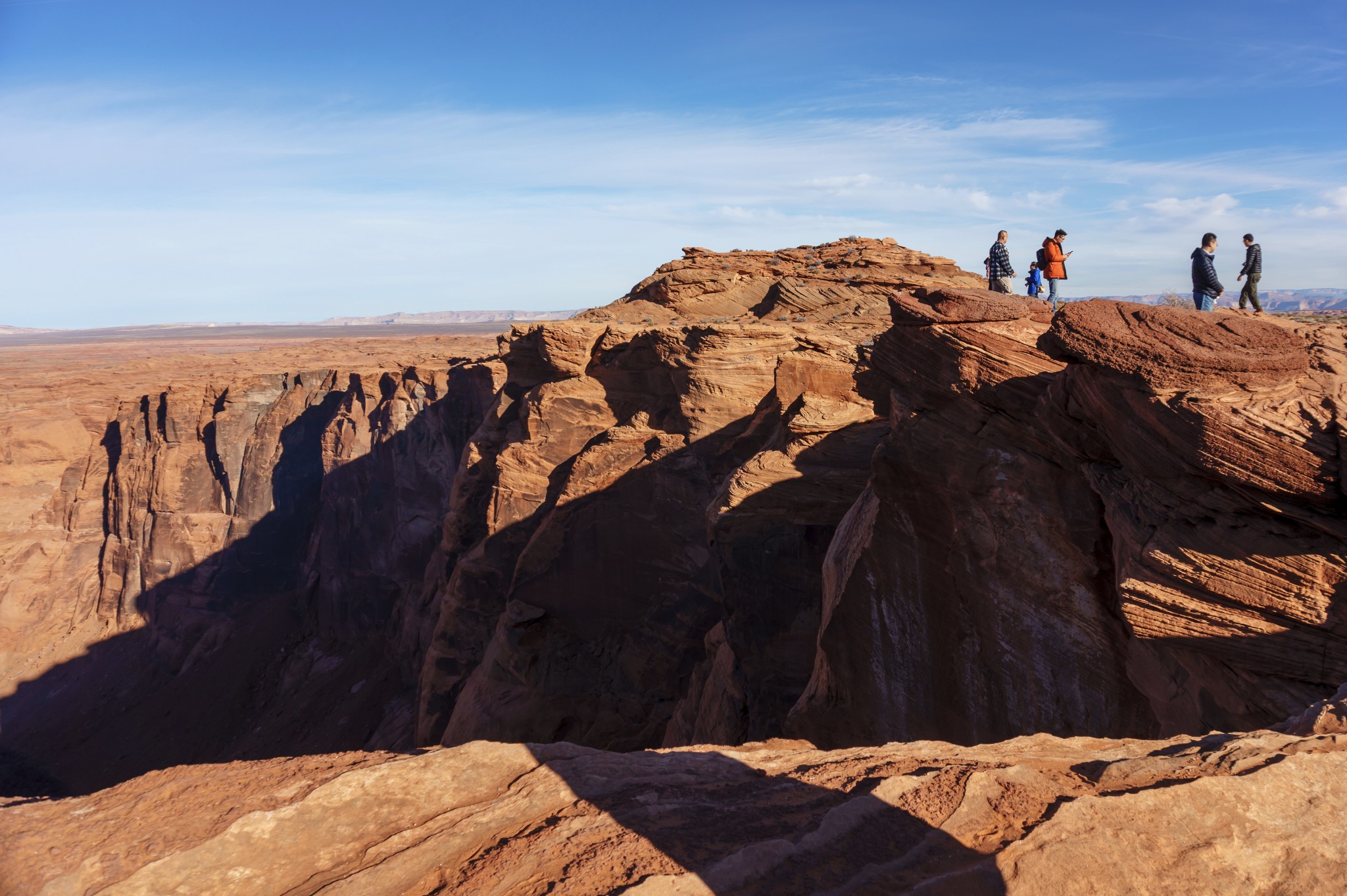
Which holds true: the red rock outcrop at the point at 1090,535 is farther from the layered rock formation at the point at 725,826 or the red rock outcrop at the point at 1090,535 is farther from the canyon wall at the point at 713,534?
the layered rock formation at the point at 725,826

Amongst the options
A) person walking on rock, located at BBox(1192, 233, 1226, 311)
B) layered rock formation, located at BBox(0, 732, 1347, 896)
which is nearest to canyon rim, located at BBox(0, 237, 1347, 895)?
layered rock formation, located at BBox(0, 732, 1347, 896)

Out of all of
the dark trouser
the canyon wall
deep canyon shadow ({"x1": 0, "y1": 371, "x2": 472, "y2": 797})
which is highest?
the dark trouser

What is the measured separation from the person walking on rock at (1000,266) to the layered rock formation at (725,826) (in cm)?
1083

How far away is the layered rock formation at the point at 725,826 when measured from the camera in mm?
4391

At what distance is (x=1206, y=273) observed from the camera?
1148 cm

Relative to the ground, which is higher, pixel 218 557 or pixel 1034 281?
pixel 1034 281

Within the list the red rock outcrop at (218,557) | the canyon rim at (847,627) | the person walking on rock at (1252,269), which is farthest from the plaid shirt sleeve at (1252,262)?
the red rock outcrop at (218,557)

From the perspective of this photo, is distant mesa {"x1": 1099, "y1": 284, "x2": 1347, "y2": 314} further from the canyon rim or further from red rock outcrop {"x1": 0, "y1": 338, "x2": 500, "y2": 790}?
red rock outcrop {"x1": 0, "y1": 338, "x2": 500, "y2": 790}

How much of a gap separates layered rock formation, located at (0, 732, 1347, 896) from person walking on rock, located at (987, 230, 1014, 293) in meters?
10.8

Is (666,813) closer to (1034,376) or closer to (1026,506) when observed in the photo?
(1026,506)

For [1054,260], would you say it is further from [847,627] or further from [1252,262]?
[847,627]

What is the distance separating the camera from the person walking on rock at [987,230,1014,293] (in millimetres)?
15281

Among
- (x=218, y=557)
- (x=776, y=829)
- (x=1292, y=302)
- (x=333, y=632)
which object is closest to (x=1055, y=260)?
(x=776, y=829)

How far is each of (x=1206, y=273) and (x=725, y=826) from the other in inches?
426
